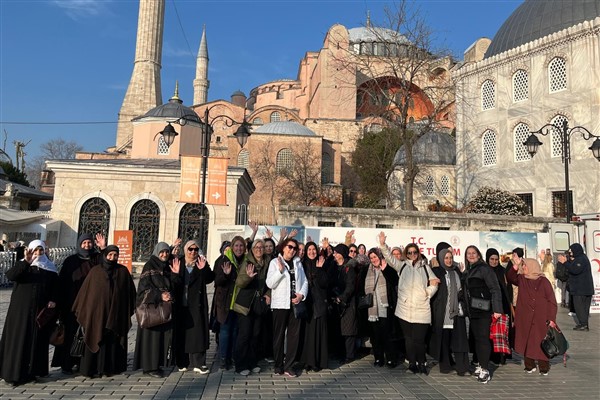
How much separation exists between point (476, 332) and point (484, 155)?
25.6 meters

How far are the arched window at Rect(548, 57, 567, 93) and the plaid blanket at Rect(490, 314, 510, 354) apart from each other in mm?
24572

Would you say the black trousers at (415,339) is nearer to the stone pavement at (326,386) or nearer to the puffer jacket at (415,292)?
the puffer jacket at (415,292)

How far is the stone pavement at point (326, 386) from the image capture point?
182 inches

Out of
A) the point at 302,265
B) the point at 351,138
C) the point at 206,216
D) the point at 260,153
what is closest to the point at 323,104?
the point at 351,138

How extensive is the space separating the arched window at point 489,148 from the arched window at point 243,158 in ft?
70.3

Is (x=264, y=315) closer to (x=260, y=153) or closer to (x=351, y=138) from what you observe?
(x=260, y=153)

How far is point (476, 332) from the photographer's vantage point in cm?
561

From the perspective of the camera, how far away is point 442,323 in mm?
5582

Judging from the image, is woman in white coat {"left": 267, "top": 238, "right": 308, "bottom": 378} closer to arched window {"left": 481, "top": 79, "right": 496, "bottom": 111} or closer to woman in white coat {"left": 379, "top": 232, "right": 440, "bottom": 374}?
woman in white coat {"left": 379, "top": 232, "right": 440, "bottom": 374}

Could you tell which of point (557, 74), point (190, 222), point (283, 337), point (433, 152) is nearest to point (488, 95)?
→ point (557, 74)

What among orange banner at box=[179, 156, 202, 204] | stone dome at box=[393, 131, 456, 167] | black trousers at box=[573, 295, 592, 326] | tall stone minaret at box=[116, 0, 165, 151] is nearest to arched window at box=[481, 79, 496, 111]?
stone dome at box=[393, 131, 456, 167]

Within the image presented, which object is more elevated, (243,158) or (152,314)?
(243,158)

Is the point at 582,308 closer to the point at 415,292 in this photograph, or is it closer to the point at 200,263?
the point at 415,292

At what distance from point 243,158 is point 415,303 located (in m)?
37.7
